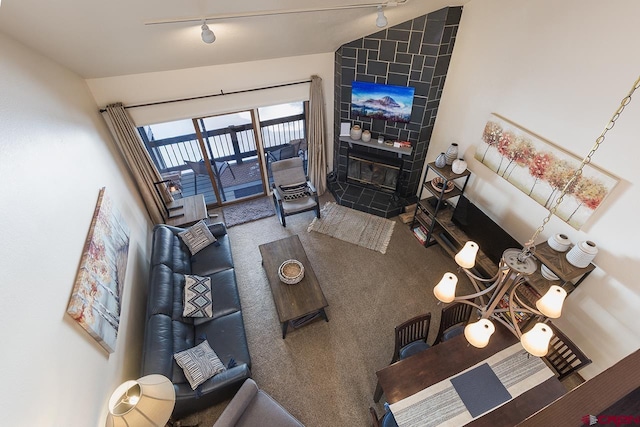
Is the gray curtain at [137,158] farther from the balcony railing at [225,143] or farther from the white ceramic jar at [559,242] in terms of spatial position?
the white ceramic jar at [559,242]

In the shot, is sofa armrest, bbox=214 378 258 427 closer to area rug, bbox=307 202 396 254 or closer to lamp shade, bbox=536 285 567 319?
lamp shade, bbox=536 285 567 319

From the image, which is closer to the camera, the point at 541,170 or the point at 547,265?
the point at 547,265

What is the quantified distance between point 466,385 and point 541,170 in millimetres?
2314

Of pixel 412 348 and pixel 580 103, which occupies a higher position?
pixel 580 103

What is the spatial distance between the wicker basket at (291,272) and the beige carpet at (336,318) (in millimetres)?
590

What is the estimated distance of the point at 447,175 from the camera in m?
4.09

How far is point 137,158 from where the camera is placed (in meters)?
4.15

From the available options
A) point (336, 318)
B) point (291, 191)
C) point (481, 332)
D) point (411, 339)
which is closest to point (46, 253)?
point (481, 332)

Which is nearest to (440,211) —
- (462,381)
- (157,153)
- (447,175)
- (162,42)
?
(447,175)

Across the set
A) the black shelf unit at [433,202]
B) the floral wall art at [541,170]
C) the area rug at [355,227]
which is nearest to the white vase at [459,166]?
the black shelf unit at [433,202]

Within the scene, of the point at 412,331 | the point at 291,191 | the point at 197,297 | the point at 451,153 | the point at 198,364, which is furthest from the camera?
the point at 291,191

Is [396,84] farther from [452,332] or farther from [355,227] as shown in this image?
[452,332]

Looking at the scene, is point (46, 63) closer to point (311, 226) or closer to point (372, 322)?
point (311, 226)

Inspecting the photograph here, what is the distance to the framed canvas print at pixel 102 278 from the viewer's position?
2213mm
